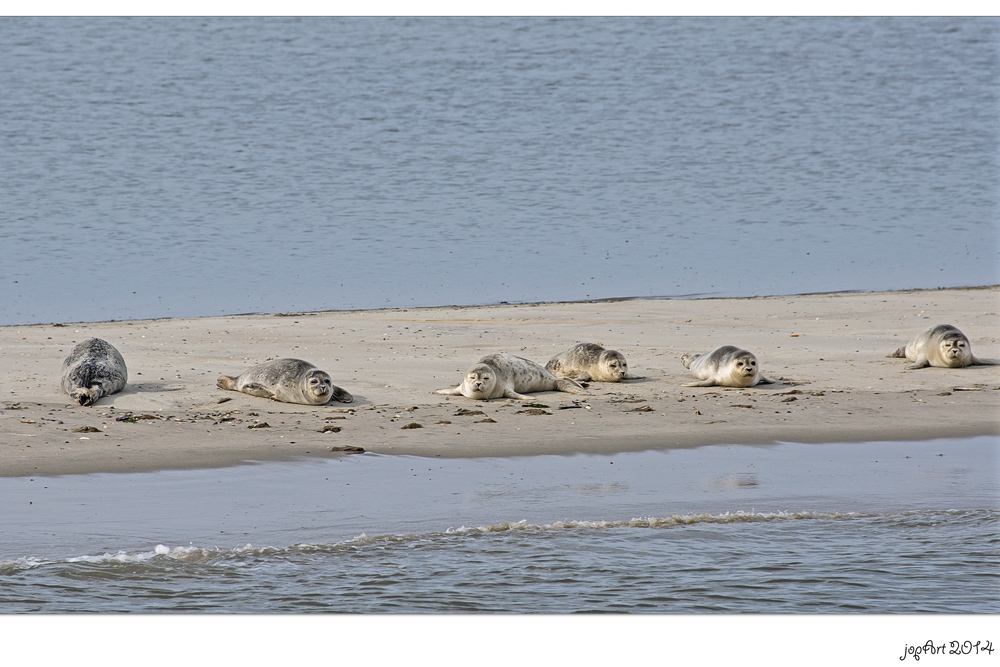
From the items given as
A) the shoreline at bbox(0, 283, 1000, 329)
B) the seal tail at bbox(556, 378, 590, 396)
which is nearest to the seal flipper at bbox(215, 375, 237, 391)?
the seal tail at bbox(556, 378, 590, 396)

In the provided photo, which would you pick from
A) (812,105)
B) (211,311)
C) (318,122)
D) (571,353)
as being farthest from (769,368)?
(812,105)

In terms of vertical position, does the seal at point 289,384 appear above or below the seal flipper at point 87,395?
above

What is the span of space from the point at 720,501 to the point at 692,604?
4.42ft

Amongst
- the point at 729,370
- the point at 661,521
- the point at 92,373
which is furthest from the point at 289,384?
the point at 661,521

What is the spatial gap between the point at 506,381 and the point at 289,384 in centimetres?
146

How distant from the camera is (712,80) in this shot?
3059 cm

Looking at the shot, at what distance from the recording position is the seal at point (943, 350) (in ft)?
29.0

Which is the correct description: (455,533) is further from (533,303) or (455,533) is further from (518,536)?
(533,303)

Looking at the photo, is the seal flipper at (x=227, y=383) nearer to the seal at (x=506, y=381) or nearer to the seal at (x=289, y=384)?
the seal at (x=289, y=384)

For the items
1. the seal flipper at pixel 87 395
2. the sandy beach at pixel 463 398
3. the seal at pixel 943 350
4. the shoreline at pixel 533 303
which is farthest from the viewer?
the shoreline at pixel 533 303

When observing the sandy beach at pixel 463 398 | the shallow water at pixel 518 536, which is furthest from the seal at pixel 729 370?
the shallow water at pixel 518 536

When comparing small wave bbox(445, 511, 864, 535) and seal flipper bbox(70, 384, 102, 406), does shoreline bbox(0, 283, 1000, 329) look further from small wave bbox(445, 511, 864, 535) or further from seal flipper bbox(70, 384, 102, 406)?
small wave bbox(445, 511, 864, 535)

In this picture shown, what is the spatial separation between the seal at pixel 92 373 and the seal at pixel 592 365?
305 centimetres

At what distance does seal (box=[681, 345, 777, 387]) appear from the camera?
8219mm
